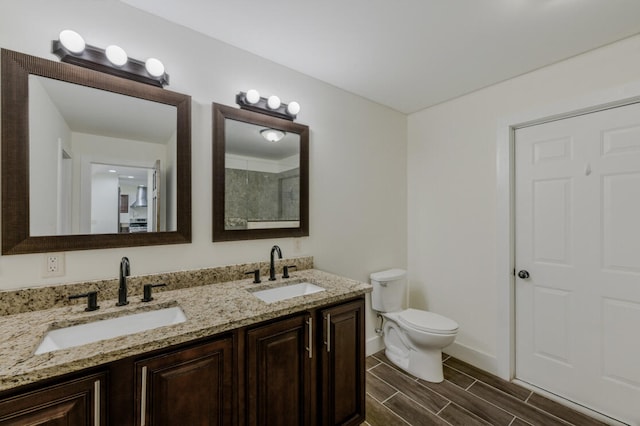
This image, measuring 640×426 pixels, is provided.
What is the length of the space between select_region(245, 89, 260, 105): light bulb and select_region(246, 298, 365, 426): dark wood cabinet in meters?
1.39

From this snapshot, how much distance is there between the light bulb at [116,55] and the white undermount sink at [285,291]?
142 centimetres

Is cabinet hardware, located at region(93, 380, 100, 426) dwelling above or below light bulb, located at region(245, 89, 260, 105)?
below

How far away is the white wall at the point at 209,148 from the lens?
1.32m

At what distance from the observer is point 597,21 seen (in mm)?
1610

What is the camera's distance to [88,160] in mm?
1402

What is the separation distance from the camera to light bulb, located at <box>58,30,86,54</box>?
129 cm

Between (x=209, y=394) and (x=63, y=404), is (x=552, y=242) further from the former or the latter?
(x=63, y=404)

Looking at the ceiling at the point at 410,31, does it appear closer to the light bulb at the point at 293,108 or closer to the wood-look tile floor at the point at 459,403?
the light bulb at the point at 293,108

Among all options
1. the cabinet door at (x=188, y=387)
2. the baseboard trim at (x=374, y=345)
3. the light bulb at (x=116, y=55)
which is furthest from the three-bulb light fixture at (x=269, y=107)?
the baseboard trim at (x=374, y=345)

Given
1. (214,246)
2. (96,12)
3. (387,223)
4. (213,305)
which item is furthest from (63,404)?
(387,223)

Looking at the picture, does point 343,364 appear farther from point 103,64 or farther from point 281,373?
point 103,64

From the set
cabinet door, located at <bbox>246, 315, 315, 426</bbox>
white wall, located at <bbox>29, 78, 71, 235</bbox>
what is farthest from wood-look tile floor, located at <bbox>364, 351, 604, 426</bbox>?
white wall, located at <bbox>29, 78, 71, 235</bbox>

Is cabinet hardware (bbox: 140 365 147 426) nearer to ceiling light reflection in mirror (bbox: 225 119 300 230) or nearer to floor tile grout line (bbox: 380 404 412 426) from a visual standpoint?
ceiling light reflection in mirror (bbox: 225 119 300 230)

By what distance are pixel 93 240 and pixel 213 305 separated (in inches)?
27.1
